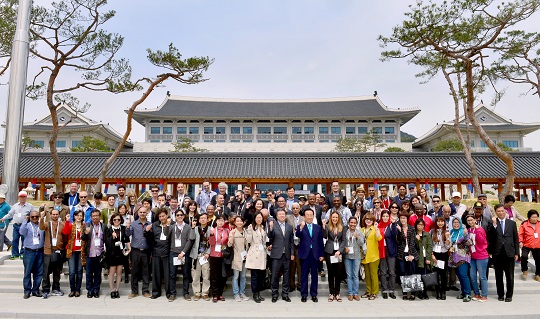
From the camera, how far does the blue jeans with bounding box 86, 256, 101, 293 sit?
5.99 metres

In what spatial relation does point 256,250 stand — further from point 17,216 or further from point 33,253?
point 17,216

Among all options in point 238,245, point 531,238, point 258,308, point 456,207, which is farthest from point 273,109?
point 258,308

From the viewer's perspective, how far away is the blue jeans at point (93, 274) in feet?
19.7

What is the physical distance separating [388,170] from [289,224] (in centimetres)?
1251

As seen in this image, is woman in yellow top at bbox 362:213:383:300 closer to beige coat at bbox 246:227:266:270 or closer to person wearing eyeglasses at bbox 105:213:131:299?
beige coat at bbox 246:227:266:270

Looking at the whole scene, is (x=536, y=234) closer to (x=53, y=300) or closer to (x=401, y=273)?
(x=401, y=273)

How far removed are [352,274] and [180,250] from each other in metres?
2.87

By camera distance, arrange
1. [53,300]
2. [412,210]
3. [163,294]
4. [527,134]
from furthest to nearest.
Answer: [527,134], [412,210], [163,294], [53,300]

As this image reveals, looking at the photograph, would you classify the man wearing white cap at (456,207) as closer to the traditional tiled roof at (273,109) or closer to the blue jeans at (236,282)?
the blue jeans at (236,282)

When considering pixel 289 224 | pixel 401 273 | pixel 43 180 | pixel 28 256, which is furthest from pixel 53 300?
pixel 43 180

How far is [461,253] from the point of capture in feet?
19.4

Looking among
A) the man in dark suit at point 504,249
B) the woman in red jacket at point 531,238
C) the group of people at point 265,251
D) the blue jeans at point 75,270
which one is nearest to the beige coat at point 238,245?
the group of people at point 265,251

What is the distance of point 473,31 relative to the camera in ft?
34.4

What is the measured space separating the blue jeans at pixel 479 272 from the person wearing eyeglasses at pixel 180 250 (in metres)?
4.68
